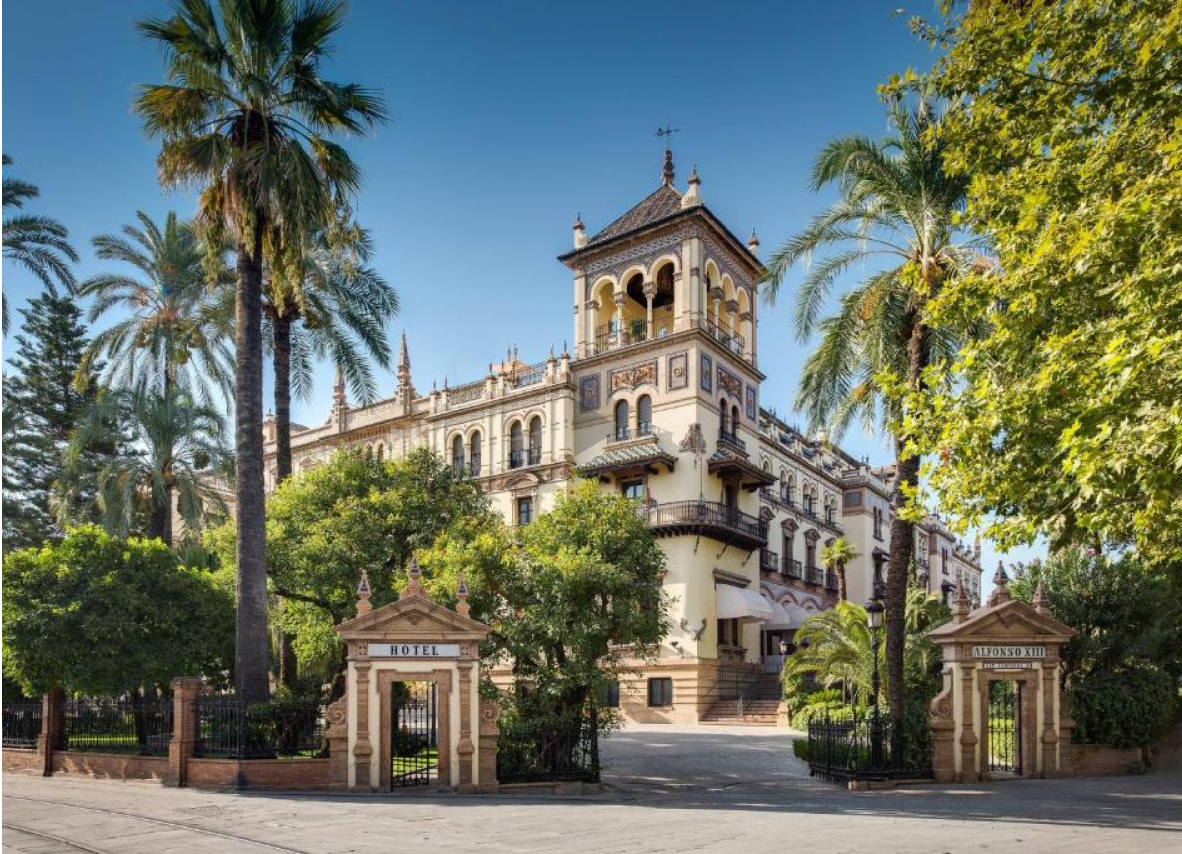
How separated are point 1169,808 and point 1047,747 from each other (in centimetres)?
413

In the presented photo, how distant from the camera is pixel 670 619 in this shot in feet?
125

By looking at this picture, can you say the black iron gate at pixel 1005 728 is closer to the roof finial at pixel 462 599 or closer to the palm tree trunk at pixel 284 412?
the roof finial at pixel 462 599

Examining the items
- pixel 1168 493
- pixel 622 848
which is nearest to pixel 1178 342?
pixel 1168 493

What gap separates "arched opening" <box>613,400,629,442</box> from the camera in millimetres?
40881

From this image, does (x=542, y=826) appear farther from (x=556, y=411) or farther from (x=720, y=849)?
(x=556, y=411)

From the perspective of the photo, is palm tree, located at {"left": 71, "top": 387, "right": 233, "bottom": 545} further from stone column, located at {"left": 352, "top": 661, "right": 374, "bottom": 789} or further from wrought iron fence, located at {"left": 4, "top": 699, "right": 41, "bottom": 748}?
stone column, located at {"left": 352, "top": 661, "right": 374, "bottom": 789}

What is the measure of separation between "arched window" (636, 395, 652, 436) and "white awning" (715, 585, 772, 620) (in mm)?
6897

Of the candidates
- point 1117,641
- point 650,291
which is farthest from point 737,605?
point 1117,641

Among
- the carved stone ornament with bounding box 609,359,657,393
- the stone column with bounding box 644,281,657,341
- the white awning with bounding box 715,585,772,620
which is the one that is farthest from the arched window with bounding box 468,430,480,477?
the white awning with bounding box 715,585,772,620

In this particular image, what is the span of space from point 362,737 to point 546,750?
3480mm

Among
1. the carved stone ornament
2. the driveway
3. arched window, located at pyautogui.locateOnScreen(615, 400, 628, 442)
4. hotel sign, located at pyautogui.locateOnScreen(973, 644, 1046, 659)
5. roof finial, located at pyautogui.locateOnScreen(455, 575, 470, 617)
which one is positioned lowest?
the driveway

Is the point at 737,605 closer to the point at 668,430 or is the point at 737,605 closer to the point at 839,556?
the point at 668,430

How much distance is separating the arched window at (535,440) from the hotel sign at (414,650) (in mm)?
24944

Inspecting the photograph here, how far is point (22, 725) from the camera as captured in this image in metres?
23.0
